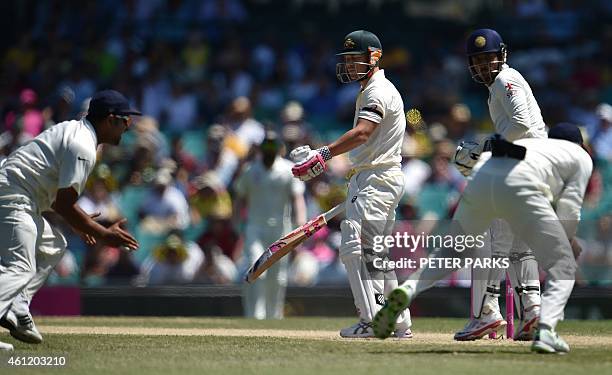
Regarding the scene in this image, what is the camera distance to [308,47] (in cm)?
2206

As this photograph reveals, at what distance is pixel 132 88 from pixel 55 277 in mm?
5907

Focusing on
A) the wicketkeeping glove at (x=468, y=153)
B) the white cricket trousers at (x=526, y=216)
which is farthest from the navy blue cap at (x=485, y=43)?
the white cricket trousers at (x=526, y=216)

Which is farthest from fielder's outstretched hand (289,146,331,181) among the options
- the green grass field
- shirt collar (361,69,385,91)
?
the green grass field

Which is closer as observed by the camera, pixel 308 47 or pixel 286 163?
pixel 286 163

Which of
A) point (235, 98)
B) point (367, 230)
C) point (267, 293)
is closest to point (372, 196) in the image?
point (367, 230)

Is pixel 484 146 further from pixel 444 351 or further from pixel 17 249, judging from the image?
pixel 17 249

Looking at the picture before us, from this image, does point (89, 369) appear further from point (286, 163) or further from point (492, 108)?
point (286, 163)

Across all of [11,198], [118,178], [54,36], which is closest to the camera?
[11,198]

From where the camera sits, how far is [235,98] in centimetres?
2084

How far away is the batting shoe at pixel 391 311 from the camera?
27.5 feet

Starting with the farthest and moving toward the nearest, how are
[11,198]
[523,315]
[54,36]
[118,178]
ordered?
[54,36] < [118,178] < [523,315] < [11,198]

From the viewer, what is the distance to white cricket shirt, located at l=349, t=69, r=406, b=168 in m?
10.1

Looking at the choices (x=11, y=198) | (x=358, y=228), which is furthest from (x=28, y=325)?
(x=358, y=228)
